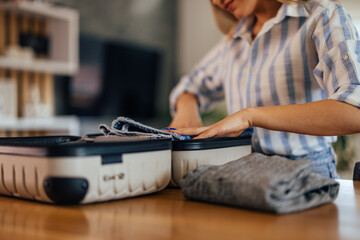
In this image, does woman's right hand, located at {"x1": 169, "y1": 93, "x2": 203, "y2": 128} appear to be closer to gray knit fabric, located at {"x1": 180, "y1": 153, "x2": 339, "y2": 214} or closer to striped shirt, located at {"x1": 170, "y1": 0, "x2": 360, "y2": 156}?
striped shirt, located at {"x1": 170, "y1": 0, "x2": 360, "y2": 156}

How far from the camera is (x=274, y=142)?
131cm

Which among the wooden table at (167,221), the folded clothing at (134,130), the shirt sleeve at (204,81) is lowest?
the wooden table at (167,221)

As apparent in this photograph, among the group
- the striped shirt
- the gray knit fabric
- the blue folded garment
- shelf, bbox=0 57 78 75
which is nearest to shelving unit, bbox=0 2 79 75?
shelf, bbox=0 57 78 75

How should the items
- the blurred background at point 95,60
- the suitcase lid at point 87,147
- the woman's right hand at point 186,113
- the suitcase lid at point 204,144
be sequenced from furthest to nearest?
the blurred background at point 95,60, the woman's right hand at point 186,113, the suitcase lid at point 204,144, the suitcase lid at point 87,147

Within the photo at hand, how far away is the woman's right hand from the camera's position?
1463 mm

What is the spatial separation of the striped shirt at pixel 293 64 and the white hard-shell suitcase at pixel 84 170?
476 millimetres

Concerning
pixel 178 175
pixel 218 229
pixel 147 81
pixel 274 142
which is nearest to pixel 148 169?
pixel 178 175

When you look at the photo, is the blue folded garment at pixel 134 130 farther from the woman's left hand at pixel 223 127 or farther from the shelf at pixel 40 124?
the shelf at pixel 40 124

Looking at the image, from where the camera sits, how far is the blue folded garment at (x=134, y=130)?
83cm

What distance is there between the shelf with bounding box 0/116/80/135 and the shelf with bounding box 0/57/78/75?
0.42 m

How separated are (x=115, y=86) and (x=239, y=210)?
405 centimetres

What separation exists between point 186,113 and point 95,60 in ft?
9.66

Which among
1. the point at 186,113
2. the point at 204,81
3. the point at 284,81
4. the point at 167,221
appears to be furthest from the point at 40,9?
the point at 167,221

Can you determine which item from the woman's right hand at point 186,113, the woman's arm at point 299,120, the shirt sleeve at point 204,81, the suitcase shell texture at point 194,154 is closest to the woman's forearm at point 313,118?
the woman's arm at point 299,120
